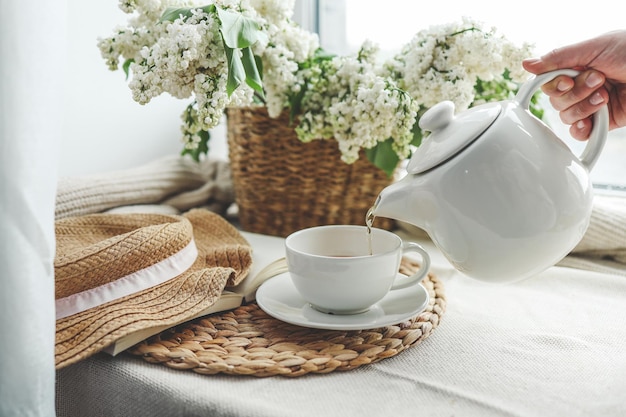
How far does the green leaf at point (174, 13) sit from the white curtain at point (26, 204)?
0.69ft

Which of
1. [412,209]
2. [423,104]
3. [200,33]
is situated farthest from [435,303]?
[200,33]

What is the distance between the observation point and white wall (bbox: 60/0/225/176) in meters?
1.17

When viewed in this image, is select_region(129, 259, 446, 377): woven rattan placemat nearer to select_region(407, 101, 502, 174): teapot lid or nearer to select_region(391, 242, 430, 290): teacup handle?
select_region(391, 242, 430, 290): teacup handle

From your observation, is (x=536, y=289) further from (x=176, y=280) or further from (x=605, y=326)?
(x=176, y=280)

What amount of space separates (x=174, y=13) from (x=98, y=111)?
589mm

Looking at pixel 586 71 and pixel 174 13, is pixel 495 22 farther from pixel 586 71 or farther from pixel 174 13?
pixel 174 13

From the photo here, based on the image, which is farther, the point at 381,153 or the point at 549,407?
the point at 381,153

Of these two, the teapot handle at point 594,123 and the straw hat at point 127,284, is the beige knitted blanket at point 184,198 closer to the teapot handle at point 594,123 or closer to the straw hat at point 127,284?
the straw hat at point 127,284

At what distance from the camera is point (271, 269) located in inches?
31.0

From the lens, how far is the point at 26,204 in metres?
0.49

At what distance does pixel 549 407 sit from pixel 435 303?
0.23 metres

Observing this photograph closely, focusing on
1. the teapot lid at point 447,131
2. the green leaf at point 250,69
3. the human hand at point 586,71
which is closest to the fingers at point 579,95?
the human hand at point 586,71

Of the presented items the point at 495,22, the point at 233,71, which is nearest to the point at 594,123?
the point at 233,71

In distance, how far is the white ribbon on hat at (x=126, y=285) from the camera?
64cm
